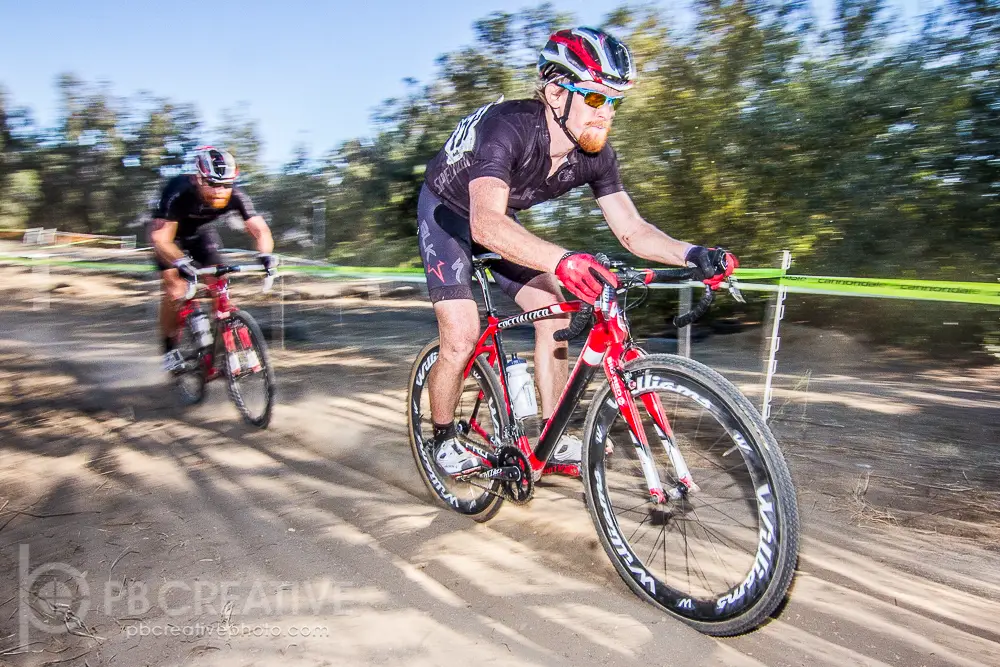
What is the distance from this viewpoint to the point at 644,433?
8.33 feet

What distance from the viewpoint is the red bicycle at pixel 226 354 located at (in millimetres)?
5484

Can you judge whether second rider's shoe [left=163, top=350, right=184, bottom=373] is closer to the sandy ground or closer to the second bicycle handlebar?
the sandy ground

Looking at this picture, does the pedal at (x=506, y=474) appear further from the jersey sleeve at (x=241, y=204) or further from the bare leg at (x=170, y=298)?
the bare leg at (x=170, y=298)

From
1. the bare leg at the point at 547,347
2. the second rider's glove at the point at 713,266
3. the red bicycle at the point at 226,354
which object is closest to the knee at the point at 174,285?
the red bicycle at the point at 226,354

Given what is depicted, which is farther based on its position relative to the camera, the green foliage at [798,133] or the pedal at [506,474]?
the green foliage at [798,133]

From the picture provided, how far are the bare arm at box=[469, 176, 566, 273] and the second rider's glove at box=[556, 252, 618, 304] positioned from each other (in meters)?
0.08

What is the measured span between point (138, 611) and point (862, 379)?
6.00 metres

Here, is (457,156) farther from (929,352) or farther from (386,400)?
(929,352)

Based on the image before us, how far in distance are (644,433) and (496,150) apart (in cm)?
127

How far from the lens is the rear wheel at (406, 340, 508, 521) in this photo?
11.0 ft

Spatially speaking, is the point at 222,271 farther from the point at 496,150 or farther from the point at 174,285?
the point at 496,150

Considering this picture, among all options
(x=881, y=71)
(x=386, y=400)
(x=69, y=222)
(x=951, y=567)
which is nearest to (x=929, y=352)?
(x=881, y=71)

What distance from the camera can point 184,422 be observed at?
564 cm

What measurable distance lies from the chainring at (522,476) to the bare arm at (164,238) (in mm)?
3810
